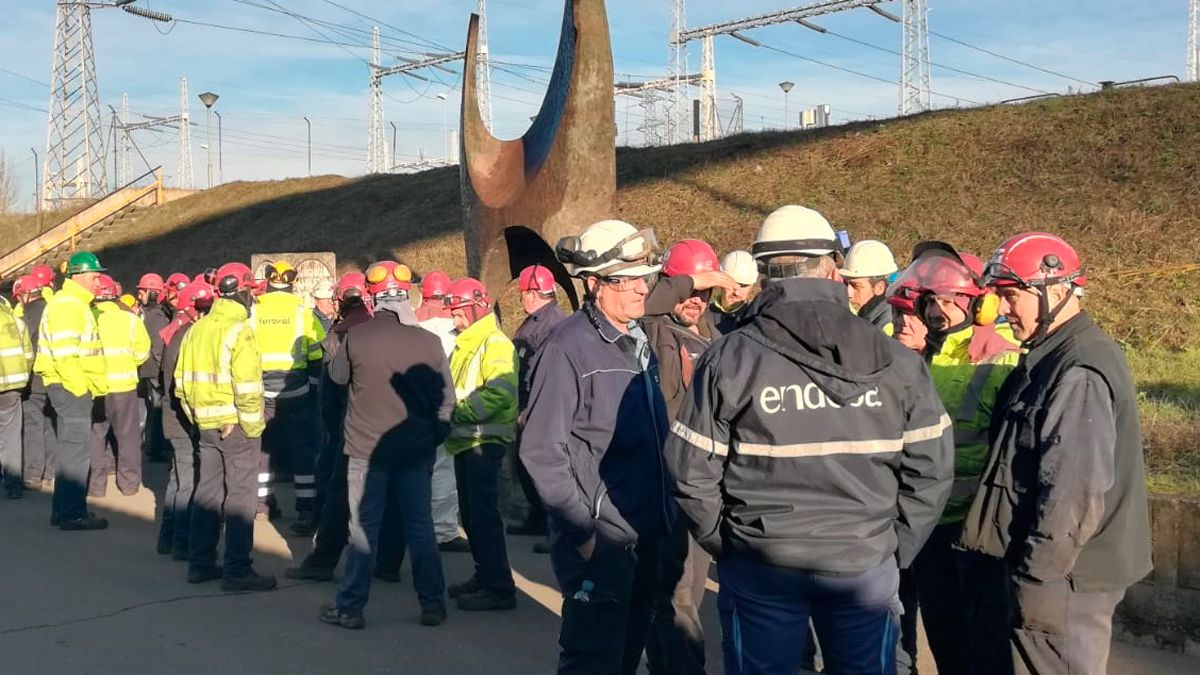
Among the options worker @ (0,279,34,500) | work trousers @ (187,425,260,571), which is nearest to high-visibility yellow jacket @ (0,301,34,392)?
worker @ (0,279,34,500)

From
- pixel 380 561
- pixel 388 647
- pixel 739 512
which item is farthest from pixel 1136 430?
pixel 380 561

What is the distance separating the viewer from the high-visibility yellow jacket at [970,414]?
4469 millimetres

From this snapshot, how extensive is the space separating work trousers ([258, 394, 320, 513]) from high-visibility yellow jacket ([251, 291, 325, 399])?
91 mm

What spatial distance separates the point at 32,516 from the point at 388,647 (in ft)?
17.1

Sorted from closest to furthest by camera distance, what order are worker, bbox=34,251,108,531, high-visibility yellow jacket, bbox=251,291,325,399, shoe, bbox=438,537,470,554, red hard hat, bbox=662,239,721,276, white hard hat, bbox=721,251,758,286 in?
1. red hard hat, bbox=662,239,721,276
2. white hard hat, bbox=721,251,758,286
3. shoe, bbox=438,537,470,554
4. high-visibility yellow jacket, bbox=251,291,325,399
5. worker, bbox=34,251,108,531

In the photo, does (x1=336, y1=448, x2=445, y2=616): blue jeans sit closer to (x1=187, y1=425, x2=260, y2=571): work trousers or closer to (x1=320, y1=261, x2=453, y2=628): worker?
(x1=320, y1=261, x2=453, y2=628): worker

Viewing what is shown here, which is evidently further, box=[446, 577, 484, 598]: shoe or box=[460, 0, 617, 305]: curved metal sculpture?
box=[460, 0, 617, 305]: curved metal sculpture

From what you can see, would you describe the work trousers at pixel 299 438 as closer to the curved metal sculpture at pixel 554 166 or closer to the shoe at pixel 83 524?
the shoe at pixel 83 524

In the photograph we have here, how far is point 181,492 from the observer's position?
823 centimetres

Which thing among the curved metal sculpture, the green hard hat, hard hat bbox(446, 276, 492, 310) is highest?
the curved metal sculpture

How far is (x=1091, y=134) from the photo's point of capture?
16688 mm

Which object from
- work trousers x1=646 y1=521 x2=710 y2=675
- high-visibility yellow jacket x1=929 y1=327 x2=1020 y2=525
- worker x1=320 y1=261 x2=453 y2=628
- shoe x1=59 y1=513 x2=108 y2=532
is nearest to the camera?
high-visibility yellow jacket x1=929 y1=327 x2=1020 y2=525

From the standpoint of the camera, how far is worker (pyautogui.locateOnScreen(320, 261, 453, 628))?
6547mm

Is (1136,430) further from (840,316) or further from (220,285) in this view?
(220,285)
